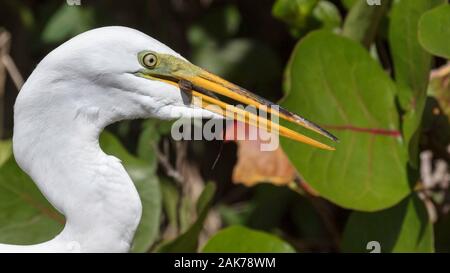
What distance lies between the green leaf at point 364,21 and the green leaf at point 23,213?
0.87 meters

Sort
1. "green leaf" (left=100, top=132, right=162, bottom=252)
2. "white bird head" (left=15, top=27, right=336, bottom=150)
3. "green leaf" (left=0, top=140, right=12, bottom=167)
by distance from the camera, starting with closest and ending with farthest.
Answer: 1. "white bird head" (left=15, top=27, right=336, bottom=150)
2. "green leaf" (left=100, top=132, right=162, bottom=252)
3. "green leaf" (left=0, top=140, right=12, bottom=167)

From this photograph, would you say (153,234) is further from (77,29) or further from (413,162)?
(77,29)

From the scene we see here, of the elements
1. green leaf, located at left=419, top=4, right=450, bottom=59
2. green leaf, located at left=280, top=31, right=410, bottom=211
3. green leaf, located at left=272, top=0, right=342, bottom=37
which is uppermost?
green leaf, located at left=419, top=4, right=450, bottom=59

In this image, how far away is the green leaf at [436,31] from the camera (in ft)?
6.43

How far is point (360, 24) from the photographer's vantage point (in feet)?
7.77

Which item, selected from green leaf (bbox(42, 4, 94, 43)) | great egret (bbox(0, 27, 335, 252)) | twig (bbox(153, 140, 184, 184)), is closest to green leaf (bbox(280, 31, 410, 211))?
twig (bbox(153, 140, 184, 184))

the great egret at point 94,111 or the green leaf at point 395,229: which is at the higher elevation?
the great egret at point 94,111

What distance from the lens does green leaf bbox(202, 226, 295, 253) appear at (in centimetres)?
218

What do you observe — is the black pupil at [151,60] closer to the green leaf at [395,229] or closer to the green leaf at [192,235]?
the green leaf at [192,235]

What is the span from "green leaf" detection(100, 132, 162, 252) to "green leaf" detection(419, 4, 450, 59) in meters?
0.78

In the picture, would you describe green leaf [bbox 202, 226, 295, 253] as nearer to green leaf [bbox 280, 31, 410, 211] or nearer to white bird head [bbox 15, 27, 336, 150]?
green leaf [bbox 280, 31, 410, 211]

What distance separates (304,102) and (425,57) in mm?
298

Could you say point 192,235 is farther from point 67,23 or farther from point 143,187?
point 67,23

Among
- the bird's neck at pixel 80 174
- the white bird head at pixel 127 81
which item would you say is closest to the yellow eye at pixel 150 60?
the white bird head at pixel 127 81
